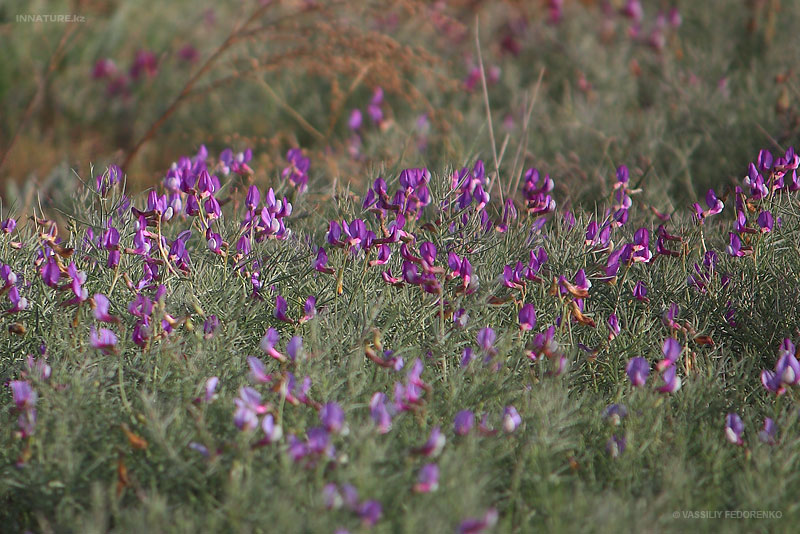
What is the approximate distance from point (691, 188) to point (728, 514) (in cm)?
172

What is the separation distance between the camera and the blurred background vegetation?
11.4 ft

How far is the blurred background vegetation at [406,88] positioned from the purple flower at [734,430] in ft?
4.06

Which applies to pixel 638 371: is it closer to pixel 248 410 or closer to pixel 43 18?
pixel 248 410

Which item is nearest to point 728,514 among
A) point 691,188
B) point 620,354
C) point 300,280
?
point 620,354

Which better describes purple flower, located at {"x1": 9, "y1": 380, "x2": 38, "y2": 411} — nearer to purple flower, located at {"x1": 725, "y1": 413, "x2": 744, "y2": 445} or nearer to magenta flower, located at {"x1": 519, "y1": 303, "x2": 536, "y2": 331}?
magenta flower, located at {"x1": 519, "y1": 303, "x2": 536, "y2": 331}

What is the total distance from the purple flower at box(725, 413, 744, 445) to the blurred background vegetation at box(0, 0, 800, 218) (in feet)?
4.06

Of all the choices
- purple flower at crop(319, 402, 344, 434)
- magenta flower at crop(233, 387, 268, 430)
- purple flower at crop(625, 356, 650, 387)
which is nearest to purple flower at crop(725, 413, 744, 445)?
purple flower at crop(625, 356, 650, 387)

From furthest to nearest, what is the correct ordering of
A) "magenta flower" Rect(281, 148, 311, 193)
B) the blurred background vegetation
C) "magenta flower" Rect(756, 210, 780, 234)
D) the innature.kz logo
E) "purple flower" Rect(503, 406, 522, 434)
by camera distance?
1. the innature.kz logo
2. the blurred background vegetation
3. "magenta flower" Rect(281, 148, 311, 193)
4. "magenta flower" Rect(756, 210, 780, 234)
5. "purple flower" Rect(503, 406, 522, 434)

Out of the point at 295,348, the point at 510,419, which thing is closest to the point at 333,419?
the point at 295,348

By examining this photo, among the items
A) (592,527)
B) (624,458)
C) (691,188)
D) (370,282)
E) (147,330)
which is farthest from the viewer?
(691,188)

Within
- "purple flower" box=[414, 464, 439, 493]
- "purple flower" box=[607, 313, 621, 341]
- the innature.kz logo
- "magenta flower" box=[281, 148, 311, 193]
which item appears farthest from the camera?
the innature.kz logo

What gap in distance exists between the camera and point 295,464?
58.7 inches

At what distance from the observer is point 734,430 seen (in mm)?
1686

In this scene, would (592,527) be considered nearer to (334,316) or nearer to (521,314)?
(521,314)
